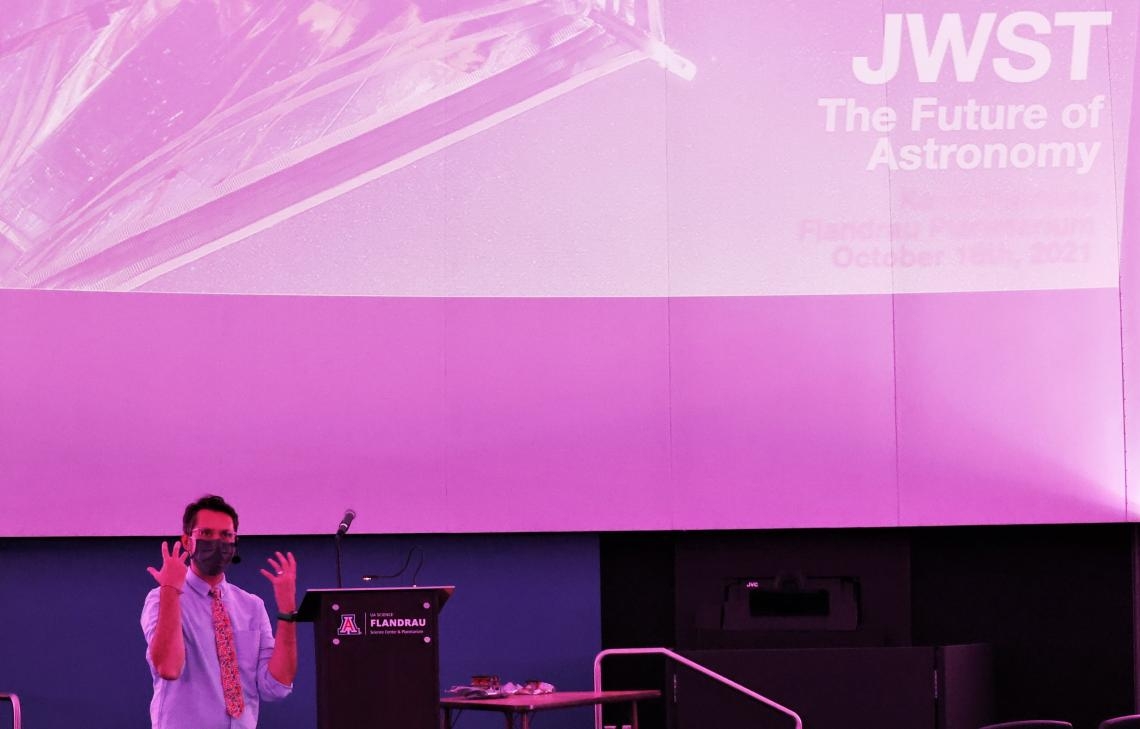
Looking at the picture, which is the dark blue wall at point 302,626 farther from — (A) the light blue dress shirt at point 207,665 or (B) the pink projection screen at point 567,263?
(A) the light blue dress shirt at point 207,665

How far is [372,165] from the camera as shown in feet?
19.9

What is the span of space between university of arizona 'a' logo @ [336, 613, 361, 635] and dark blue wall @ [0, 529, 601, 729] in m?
2.14

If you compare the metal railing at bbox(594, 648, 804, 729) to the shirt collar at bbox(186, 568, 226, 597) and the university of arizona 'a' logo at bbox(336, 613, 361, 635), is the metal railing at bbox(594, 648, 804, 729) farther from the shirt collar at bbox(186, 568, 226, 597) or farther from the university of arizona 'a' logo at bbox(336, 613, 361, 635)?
the shirt collar at bbox(186, 568, 226, 597)

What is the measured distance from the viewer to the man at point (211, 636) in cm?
375

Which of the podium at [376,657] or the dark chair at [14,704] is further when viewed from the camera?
the dark chair at [14,704]

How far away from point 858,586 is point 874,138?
6.55 ft

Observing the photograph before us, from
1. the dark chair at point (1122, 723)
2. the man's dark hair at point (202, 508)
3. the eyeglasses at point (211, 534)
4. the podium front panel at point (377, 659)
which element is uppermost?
the man's dark hair at point (202, 508)

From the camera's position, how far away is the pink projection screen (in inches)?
232

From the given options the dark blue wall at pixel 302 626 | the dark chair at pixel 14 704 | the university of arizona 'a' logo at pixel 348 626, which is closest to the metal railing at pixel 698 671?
the dark blue wall at pixel 302 626

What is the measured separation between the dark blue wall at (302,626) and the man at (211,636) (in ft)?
6.60

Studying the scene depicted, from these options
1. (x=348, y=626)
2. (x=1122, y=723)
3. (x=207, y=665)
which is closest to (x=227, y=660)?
(x=207, y=665)

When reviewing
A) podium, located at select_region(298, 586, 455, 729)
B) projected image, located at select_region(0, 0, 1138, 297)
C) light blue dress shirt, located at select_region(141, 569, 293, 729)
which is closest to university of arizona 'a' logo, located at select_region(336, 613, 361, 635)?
podium, located at select_region(298, 586, 455, 729)

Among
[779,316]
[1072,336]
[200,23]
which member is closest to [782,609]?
[779,316]

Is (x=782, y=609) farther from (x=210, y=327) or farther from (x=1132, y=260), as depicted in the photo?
(x=210, y=327)
